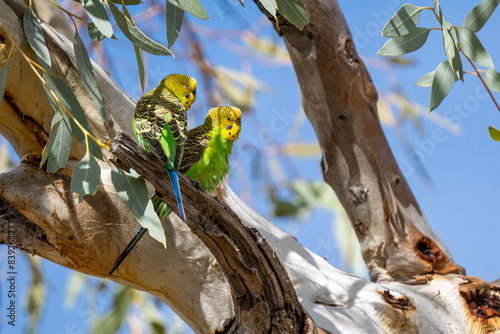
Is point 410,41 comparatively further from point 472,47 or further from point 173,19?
point 173,19

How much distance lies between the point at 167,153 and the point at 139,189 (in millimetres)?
118

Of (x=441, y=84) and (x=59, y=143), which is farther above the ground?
(x=441, y=84)

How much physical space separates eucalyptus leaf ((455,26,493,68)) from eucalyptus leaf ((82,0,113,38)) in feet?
3.32

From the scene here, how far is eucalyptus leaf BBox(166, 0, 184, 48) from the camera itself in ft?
4.45

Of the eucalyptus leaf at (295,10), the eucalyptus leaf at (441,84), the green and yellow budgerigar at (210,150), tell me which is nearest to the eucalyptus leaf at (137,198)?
the green and yellow budgerigar at (210,150)

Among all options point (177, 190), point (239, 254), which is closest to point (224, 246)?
point (239, 254)

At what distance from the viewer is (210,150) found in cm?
167

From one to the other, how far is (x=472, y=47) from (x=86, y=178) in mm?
1166

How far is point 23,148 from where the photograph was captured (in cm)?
178

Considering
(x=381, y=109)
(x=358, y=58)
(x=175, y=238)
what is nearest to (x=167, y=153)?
(x=175, y=238)

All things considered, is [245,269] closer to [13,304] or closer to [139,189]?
[139,189]

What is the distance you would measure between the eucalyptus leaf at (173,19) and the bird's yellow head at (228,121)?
1.28 feet

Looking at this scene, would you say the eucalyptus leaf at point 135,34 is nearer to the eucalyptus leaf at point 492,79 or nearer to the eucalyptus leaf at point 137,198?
the eucalyptus leaf at point 137,198

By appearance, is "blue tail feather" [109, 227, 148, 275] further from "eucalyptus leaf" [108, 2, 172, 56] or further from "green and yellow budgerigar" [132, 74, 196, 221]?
"eucalyptus leaf" [108, 2, 172, 56]
